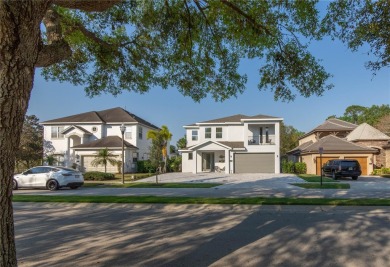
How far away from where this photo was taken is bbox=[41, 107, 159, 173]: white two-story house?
1432 inches

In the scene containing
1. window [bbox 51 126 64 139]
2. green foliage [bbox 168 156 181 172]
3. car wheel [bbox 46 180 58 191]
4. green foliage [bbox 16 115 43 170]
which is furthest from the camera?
green foliage [bbox 168 156 181 172]

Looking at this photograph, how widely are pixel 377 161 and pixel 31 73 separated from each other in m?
42.7

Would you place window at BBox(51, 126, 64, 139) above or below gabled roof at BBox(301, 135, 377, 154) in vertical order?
above

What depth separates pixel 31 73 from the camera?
350 cm

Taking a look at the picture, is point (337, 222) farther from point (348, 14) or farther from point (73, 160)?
point (73, 160)

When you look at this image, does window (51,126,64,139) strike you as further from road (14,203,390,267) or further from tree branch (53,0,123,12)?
tree branch (53,0,123,12)

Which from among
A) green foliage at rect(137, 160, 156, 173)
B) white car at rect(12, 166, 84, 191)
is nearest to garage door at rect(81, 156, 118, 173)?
green foliage at rect(137, 160, 156, 173)

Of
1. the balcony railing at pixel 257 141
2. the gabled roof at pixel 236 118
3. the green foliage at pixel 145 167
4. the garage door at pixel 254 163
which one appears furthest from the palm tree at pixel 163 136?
the balcony railing at pixel 257 141

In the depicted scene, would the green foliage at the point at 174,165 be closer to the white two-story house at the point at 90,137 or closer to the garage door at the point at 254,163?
the white two-story house at the point at 90,137

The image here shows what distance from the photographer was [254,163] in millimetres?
36750

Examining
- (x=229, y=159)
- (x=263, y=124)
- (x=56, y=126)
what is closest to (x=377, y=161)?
(x=263, y=124)

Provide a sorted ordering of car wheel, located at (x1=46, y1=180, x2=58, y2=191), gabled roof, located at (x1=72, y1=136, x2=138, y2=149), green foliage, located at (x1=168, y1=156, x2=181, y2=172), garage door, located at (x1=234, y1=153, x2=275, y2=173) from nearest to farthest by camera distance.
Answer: car wheel, located at (x1=46, y1=180, x2=58, y2=191)
gabled roof, located at (x1=72, y1=136, x2=138, y2=149)
garage door, located at (x1=234, y1=153, x2=275, y2=173)
green foliage, located at (x1=168, y1=156, x2=181, y2=172)

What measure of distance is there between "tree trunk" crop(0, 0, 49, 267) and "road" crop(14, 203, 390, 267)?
2.19 meters

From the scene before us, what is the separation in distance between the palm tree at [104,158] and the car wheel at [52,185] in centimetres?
1368
